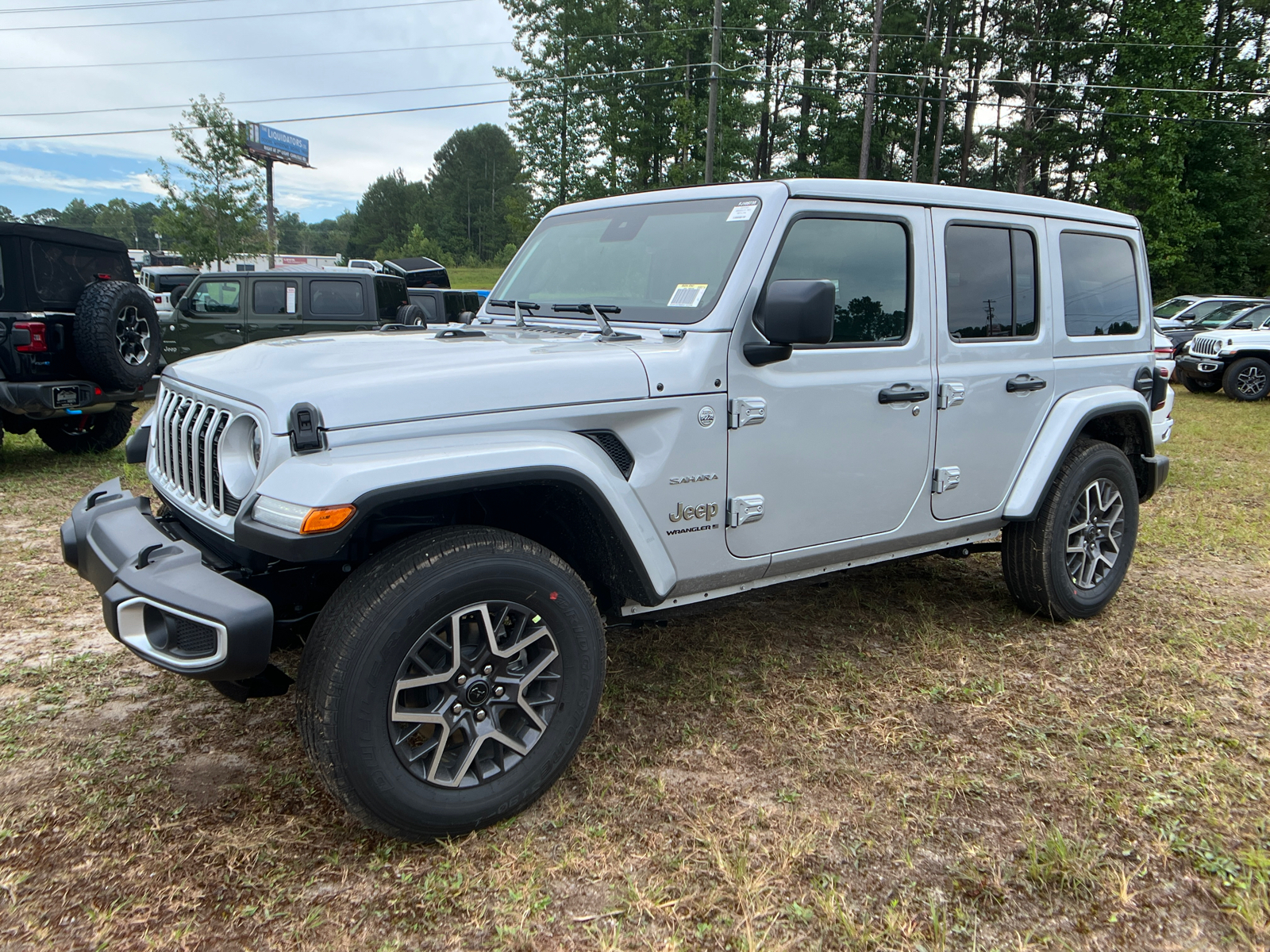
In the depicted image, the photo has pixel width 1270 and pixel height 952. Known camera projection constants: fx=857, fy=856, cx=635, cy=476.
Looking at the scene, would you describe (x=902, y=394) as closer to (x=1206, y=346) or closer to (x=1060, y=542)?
(x=1060, y=542)

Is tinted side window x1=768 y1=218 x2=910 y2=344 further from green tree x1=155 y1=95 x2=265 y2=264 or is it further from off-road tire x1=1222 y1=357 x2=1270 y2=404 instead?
green tree x1=155 y1=95 x2=265 y2=264

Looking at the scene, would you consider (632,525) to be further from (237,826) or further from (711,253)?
(237,826)

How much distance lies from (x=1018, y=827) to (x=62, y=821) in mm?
2897

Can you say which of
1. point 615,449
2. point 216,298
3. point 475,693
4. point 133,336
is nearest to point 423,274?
point 216,298

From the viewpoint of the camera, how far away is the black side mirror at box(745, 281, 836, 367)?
2678 millimetres

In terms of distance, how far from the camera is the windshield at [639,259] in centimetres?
303

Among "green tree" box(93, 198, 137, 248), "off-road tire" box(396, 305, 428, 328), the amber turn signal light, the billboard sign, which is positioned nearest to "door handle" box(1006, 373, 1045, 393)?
the amber turn signal light

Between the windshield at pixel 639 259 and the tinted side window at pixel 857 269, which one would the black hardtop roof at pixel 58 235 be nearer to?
the windshield at pixel 639 259

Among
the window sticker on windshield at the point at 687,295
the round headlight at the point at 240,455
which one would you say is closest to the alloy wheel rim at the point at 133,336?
the round headlight at the point at 240,455

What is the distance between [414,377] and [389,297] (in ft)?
30.9

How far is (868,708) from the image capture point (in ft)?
11.1

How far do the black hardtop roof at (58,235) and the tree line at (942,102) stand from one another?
77.9 ft

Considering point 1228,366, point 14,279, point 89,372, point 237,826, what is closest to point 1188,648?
point 237,826

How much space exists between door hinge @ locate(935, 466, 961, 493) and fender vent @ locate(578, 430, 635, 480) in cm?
152
